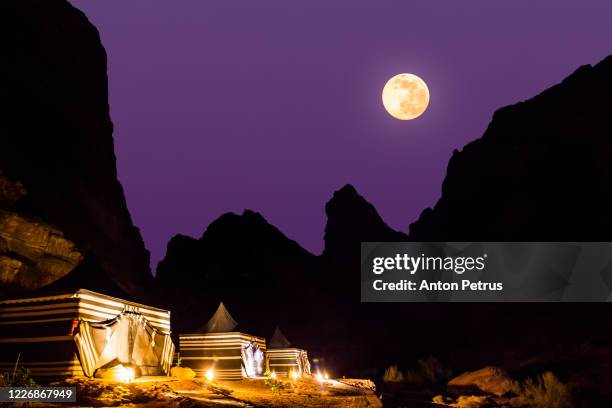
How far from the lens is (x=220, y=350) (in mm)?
28203

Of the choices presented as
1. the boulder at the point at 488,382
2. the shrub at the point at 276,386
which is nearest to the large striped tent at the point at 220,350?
the shrub at the point at 276,386

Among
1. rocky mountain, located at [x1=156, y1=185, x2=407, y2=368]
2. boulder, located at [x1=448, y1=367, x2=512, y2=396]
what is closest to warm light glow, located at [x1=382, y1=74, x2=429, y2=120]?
boulder, located at [x1=448, y1=367, x2=512, y2=396]

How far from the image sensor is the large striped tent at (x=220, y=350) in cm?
2777

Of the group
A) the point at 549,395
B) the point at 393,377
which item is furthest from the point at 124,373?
the point at 393,377

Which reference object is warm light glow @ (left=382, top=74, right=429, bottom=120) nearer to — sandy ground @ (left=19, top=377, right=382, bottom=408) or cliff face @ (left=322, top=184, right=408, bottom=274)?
sandy ground @ (left=19, top=377, right=382, bottom=408)

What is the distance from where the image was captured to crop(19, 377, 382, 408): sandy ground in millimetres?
13039

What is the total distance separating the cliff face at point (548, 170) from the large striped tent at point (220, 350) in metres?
32.8

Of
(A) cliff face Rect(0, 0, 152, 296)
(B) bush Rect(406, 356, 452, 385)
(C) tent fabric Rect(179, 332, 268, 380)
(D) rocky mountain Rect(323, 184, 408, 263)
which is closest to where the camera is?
(C) tent fabric Rect(179, 332, 268, 380)

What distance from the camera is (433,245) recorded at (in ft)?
213

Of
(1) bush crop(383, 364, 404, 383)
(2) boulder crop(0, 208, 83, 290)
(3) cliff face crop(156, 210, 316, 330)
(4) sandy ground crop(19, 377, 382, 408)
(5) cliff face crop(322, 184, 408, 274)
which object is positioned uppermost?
(5) cliff face crop(322, 184, 408, 274)

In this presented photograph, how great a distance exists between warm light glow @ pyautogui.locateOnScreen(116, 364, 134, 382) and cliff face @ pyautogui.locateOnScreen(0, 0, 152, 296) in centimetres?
1874

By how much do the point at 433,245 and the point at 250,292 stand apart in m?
25.7

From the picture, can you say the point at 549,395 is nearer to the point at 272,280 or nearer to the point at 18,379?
the point at 18,379

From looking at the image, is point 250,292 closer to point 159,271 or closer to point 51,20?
point 159,271
